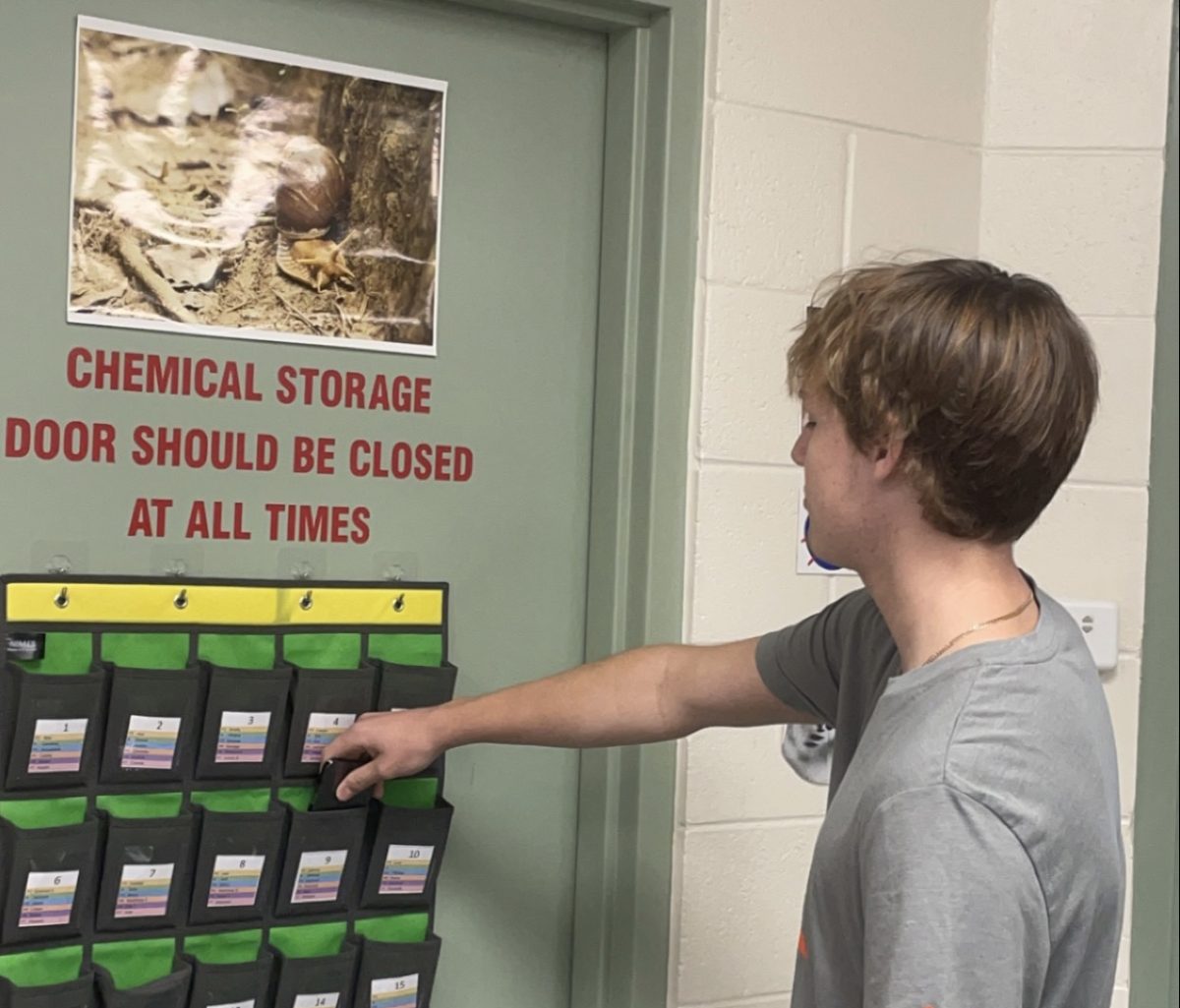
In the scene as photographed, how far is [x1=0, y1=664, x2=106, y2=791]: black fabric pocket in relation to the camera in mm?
1406

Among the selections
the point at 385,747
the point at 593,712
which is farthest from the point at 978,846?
the point at 385,747

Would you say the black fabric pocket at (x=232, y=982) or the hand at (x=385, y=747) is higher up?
the hand at (x=385, y=747)

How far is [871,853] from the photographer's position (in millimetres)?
1021

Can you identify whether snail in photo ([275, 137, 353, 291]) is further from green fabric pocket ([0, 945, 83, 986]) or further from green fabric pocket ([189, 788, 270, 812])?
green fabric pocket ([0, 945, 83, 986])

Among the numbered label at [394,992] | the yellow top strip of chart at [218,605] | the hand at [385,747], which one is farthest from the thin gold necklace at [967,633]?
the numbered label at [394,992]

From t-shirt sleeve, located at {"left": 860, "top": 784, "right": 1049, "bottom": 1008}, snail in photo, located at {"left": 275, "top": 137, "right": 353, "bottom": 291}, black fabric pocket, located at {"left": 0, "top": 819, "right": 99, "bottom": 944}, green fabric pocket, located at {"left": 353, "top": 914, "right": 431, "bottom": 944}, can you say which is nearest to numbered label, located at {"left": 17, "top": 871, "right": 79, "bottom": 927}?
black fabric pocket, located at {"left": 0, "top": 819, "right": 99, "bottom": 944}

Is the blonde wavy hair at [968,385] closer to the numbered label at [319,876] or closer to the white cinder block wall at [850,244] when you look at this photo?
the white cinder block wall at [850,244]

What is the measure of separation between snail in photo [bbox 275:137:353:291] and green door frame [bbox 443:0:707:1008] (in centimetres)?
26

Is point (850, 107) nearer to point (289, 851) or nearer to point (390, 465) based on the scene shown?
point (390, 465)

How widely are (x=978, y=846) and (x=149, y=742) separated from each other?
833 mm

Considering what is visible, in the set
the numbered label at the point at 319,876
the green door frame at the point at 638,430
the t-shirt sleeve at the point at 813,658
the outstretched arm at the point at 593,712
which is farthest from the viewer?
the green door frame at the point at 638,430

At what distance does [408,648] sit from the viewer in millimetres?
1624

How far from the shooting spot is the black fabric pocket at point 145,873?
146 cm

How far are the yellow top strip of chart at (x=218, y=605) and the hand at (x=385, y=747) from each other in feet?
0.42
